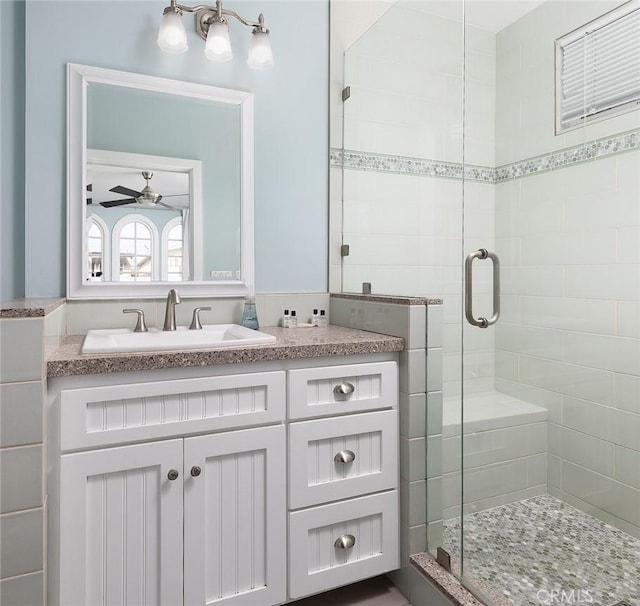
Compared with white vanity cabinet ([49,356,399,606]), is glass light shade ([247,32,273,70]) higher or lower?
higher

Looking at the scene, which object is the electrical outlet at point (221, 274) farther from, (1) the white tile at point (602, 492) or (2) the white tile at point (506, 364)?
(1) the white tile at point (602, 492)

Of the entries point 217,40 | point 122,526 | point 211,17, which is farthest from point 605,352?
point 211,17

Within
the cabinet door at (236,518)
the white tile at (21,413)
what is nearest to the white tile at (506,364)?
the cabinet door at (236,518)

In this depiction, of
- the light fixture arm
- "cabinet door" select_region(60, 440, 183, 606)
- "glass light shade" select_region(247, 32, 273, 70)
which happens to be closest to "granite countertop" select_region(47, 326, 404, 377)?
"cabinet door" select_region(60, 440, 183, 606)

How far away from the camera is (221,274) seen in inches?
77.1

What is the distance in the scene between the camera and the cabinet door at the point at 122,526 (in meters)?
1.21

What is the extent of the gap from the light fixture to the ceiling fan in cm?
51

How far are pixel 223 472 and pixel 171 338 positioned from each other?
0.57 metres

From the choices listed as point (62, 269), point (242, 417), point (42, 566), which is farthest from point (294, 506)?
Result: point (62, 269)

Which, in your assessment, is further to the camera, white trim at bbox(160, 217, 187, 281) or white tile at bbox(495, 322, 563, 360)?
white trim at bbox(160, 217, 187, 281)

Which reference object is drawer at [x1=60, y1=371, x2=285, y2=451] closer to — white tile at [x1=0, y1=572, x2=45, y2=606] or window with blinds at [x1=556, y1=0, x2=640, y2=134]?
white tile at [x1=0, y1=572, x2=45, y2=606]

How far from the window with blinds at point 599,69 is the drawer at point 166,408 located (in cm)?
114

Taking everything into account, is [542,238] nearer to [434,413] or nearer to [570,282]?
[570,282]

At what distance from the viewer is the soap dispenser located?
188 cm
